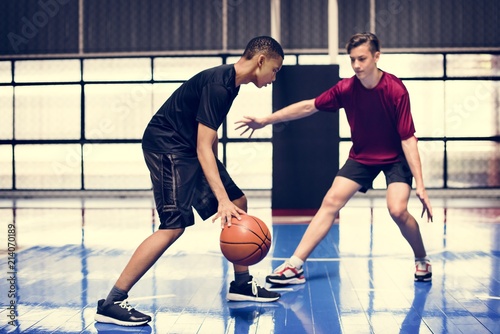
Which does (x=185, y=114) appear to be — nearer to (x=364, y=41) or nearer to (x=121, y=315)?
(x=121, y=315)

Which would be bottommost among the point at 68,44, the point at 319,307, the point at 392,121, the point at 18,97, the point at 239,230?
the point at 319,307

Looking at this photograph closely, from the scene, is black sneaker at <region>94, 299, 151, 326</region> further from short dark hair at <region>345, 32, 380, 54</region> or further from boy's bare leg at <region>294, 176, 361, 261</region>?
short dark hair at <region>345, 32, 380, 54</region>

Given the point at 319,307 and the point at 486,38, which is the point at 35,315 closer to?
the point at 319,307

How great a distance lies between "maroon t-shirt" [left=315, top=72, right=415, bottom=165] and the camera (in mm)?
3928

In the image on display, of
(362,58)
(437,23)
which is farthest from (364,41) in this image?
(437,23)

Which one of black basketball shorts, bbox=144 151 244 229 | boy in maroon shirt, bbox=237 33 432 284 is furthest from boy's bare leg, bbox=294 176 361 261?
black basketball shorts, bbox=144 151 244 229

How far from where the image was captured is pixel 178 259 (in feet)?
16.3

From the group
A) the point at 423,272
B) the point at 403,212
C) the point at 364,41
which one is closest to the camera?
the point at 364,41

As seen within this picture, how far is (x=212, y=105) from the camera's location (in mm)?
2977

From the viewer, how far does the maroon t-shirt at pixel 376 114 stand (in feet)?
12.9

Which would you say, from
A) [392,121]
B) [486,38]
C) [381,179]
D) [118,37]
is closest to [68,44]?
[118,37]

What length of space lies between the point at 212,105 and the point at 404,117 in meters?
1.44

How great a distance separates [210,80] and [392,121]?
1421mm

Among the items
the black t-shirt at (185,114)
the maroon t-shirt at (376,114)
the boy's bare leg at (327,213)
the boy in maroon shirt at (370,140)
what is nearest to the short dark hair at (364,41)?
the boy in maroon shirt at (370,140)
